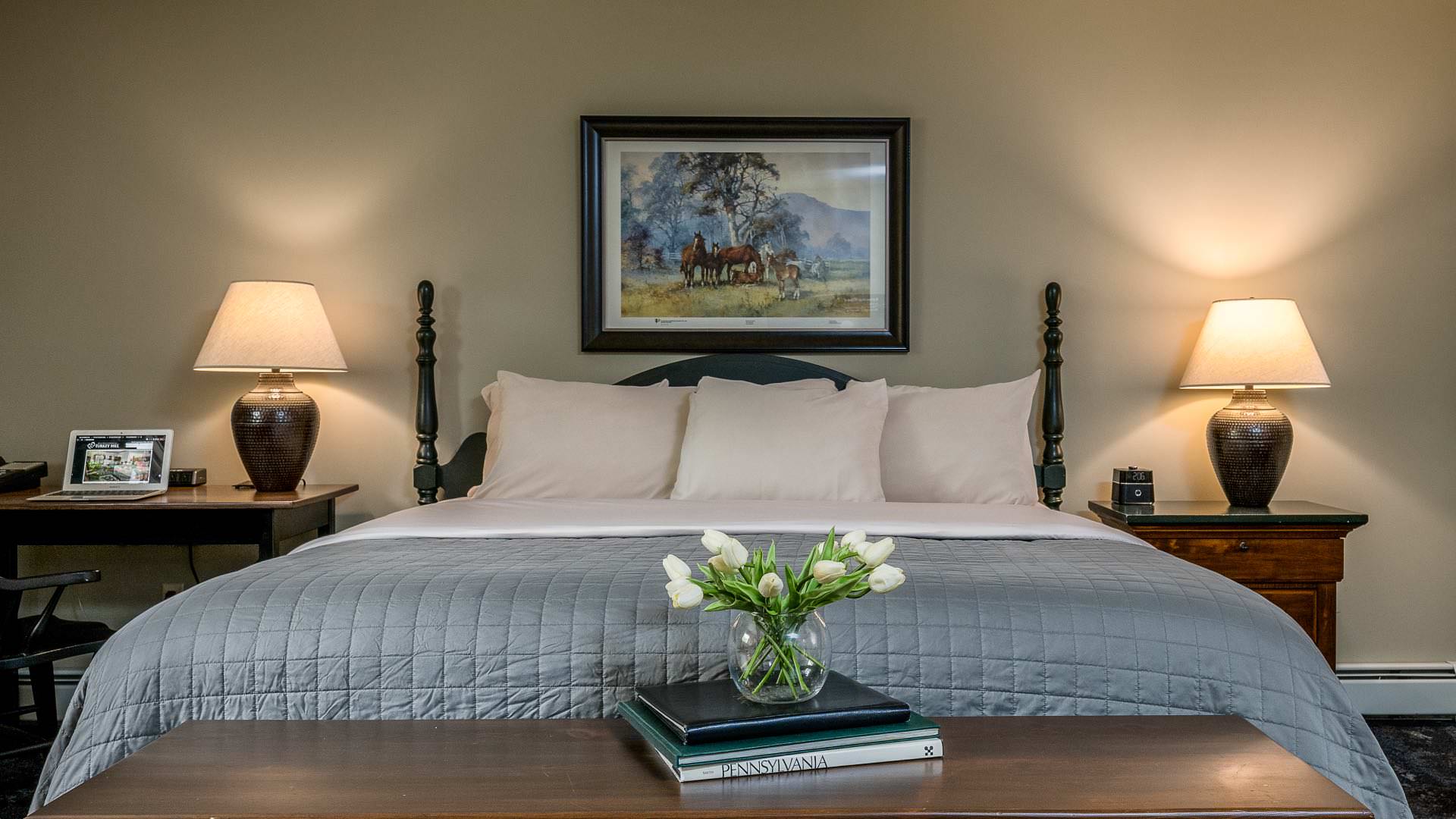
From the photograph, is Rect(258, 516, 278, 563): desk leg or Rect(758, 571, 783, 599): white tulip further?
Rect(258, 516, 278, 563): desk leg

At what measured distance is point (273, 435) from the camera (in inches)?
119

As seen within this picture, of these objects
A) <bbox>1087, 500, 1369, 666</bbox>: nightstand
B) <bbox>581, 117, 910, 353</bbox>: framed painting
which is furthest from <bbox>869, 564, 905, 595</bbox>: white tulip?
<bbox>581, 117, 910, 353</bbox>: framed painting

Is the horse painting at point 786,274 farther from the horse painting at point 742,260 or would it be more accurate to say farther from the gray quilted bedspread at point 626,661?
the gray quilted bedspread at point 626,661

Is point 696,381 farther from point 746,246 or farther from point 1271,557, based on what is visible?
point 1271,557

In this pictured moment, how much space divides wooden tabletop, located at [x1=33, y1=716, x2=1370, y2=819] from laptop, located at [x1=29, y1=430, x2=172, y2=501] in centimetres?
199

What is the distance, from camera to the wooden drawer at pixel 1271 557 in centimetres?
290

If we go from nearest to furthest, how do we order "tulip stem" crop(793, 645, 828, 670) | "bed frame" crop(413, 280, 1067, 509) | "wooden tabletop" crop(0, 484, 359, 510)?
1. "tulip stem" crop(793, 645, 828, 670)
2. "wooden tabletop" crop(0, 484, 359, 510)
3. "bed frame" crop(413, 280, 1067, 509)

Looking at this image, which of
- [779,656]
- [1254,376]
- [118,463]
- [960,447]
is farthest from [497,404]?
[1254,376]

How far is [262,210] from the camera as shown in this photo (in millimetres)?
3338

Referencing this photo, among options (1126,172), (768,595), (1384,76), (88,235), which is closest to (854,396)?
(1126,172)

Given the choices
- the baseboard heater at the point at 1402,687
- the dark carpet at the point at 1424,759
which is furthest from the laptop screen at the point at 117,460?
the baseboard heater at the point at 1402,687

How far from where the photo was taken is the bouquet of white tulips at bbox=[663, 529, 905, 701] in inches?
49.8

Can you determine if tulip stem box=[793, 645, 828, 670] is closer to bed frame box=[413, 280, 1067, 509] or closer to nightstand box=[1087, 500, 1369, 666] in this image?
nightstand box=[1087, 500, 1369, 666]

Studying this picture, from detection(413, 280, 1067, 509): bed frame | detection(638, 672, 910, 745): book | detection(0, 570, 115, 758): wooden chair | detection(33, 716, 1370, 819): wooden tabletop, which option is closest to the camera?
detection(33, 716, 1370, 819): wooden tabletop
